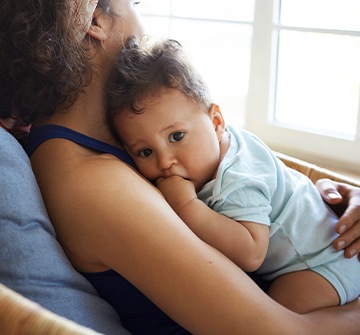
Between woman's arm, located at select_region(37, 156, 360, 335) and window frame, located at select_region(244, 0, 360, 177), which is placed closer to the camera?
woman's arm, located at select_region(37, 156, 360, 335)

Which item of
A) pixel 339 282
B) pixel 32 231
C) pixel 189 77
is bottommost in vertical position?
pixel 339 282

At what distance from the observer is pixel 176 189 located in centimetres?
129

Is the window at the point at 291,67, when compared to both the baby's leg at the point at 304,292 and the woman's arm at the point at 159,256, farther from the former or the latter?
the woman's arm at the point at 159,256

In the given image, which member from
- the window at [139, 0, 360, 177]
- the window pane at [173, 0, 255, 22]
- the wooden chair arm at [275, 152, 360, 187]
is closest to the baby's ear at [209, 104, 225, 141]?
the wooden chair arm at [275, 152, 360, 187]

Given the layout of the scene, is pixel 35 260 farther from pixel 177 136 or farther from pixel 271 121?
pixel 271 121

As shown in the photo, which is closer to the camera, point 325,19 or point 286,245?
point 286,245

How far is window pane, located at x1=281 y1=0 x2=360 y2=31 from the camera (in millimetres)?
2066

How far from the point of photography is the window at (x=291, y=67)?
2121mm

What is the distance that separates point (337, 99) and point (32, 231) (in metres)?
1.38

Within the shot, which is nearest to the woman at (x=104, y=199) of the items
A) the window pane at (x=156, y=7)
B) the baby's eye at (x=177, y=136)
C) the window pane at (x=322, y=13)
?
the baby's eye at (x=177, y=136)

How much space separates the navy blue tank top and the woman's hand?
385 millimetres

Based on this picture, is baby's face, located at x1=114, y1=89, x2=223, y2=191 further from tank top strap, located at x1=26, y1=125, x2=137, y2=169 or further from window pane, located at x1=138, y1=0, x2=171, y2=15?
window pane, located at x1=138, y1=0, x2=171, y2=15

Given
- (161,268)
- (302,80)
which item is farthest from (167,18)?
(161,268)

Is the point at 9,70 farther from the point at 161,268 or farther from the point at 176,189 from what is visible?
the point at 161,268
